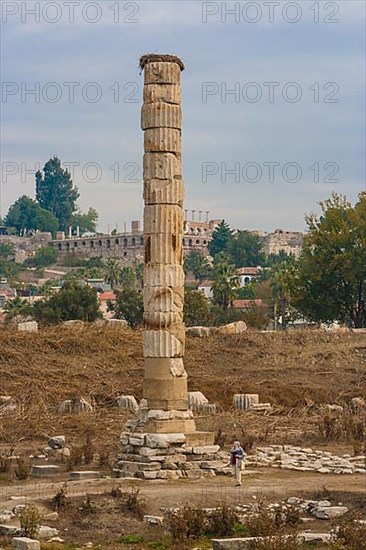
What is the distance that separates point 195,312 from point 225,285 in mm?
14317

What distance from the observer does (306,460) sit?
948 inches

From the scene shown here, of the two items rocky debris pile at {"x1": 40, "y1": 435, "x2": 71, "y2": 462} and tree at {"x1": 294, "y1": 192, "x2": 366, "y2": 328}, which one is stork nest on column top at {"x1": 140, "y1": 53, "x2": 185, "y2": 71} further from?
tree at {"x1": 294, "y1": 192, "x2": 366, "y2": 328}

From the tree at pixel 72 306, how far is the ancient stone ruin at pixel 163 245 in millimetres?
35147

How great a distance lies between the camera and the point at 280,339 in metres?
42.2

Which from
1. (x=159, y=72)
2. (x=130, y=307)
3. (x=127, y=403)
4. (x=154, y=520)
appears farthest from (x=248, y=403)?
(x=130, y=307)

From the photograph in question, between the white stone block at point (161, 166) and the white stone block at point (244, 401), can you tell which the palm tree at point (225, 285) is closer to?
the white stone block at point (244, 401)

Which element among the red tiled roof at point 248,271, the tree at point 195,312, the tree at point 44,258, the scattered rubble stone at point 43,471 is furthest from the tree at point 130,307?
the tree at point 44,258

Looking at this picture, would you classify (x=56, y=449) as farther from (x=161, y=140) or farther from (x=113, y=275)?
(x=113, y=275)

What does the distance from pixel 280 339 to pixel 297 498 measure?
2252 centimetres

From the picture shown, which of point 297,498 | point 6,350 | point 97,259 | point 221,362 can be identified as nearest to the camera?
point 297,498

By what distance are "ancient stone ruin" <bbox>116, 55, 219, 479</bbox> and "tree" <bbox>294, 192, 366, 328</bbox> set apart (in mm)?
30399

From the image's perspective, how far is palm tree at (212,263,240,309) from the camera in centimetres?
7875

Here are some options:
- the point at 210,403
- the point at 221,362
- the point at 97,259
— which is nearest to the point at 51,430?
the point at 210,403

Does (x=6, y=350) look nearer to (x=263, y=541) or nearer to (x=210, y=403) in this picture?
(x=210, y=403)
